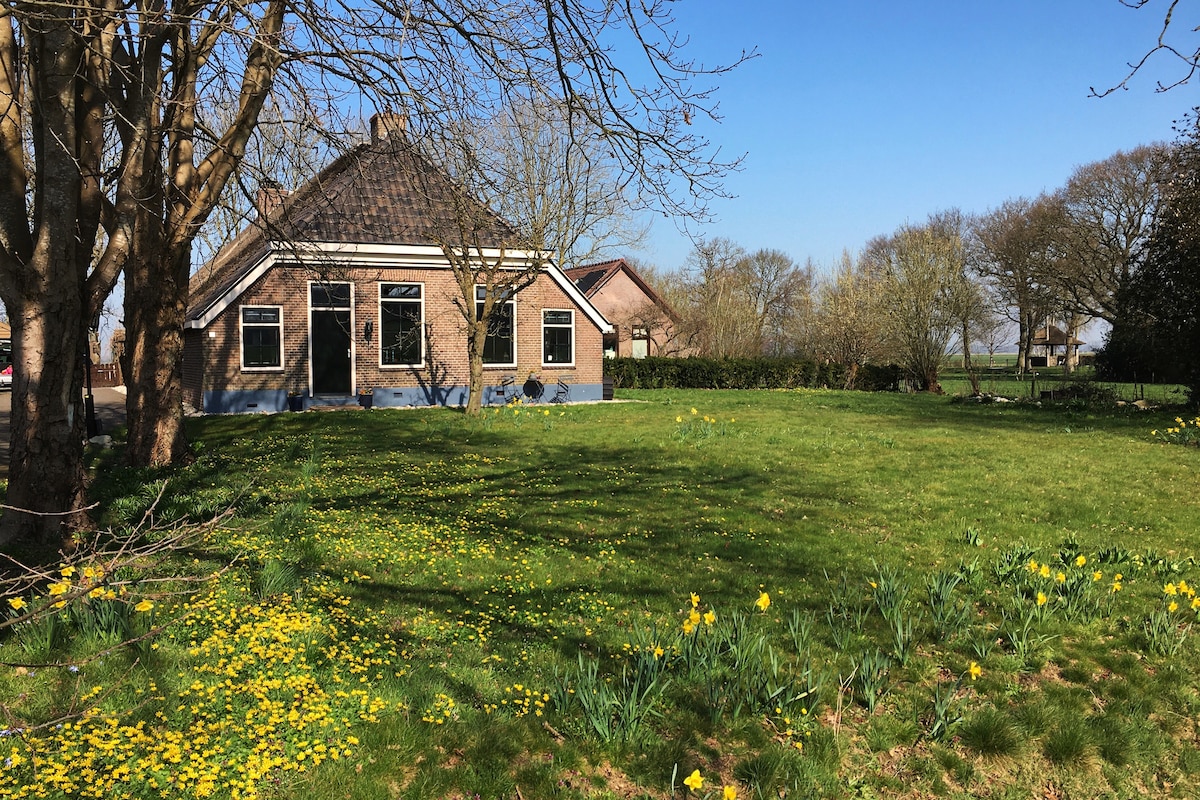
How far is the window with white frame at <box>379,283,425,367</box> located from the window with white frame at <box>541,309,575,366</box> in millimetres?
3986

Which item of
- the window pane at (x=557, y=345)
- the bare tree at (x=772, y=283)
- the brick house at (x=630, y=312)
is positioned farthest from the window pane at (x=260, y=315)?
the bare tree at (x=772, y=283)

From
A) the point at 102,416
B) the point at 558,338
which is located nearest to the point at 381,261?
the point at 558,338

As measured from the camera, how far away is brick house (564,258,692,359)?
44344 millimetres

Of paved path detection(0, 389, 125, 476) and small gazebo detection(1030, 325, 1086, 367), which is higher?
small gazebo detection(1030, 325, 1086, 367)

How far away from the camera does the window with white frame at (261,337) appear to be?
1988 centimetres

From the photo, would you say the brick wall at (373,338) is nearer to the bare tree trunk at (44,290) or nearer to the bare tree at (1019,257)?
the bare tree trunk at (44,290)

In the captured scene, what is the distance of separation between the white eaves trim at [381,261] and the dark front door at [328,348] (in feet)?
3.47

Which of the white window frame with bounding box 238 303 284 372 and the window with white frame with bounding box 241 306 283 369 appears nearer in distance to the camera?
the white window frame with bounding box 238 303 284 372

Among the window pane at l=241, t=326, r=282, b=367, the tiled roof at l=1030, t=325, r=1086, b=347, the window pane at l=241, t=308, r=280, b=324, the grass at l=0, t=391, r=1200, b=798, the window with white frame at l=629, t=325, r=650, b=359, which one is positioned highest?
the tiled roof at l=1030, t=325, r=1086, b=347

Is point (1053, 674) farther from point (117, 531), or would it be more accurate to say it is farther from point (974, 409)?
point (974, 409)

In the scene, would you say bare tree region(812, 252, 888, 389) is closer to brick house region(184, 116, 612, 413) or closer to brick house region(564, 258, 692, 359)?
brick house region(564, 258, 692, 359)

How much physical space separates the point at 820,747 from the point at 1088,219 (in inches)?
1876

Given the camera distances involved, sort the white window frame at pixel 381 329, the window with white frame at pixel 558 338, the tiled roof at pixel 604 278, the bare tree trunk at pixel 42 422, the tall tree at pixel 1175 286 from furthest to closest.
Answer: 1. the tiled roof at pixel 604 278
2. the window with white frame at pixel 558 338
3. the white window frame at pixel 381 329
4. the tall tree at pixel 1175 286
5. the bare tree trunk at pixel 42 422

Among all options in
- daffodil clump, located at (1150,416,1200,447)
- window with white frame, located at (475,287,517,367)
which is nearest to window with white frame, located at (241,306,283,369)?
window with white frame, located at (475,287,517,367)
